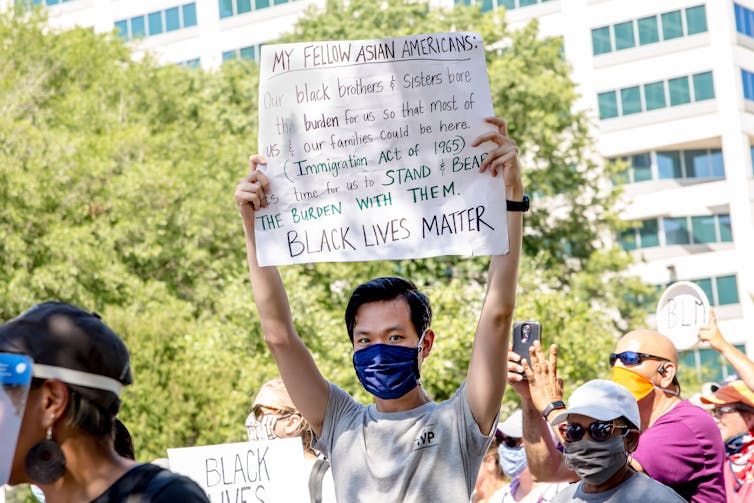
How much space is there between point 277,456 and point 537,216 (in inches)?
1015

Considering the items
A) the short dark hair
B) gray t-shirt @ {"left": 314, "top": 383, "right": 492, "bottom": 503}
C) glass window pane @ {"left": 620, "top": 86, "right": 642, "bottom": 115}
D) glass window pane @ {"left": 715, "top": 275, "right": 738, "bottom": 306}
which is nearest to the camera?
gray t-shirt @ {"left": 314, "top": 383, "right": 492, "bottom": 503}

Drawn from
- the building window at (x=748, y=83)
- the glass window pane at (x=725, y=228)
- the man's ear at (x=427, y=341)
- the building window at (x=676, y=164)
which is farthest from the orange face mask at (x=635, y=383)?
the building window at (x=748, y=83)

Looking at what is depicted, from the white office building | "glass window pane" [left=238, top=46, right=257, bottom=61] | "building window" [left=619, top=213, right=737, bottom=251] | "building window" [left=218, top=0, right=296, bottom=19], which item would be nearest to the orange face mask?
the white office building

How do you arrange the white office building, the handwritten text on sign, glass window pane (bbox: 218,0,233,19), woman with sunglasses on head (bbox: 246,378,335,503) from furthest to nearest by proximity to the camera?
glass window pane (bbox: 218,0,233,19) → the white office building → woman with sunglasses on head (bbox: 246,378,335,503) → the handwritten text on sign

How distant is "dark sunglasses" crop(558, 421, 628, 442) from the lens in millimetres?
5098

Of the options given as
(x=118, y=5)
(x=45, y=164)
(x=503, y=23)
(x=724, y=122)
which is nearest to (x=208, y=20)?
(x=118, y=5)

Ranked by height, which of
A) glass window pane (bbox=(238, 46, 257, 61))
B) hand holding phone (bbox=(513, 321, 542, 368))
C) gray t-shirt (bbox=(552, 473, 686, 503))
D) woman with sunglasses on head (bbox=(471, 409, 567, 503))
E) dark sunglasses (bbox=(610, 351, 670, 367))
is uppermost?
glass window pane (bbox=(238, 46, 257, 61))

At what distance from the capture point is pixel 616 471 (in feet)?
16.6

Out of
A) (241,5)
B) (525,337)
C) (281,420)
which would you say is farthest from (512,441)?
(241,5)

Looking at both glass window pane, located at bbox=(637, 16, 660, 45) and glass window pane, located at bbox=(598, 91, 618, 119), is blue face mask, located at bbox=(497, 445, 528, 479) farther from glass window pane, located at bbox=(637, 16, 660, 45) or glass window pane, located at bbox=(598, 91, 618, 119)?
glass window pane, located at bbox=(598, 91, 618, 119)

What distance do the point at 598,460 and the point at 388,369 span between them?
1333mm

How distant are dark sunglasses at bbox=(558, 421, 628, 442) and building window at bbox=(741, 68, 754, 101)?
4611 cm

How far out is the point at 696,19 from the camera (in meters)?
48.8

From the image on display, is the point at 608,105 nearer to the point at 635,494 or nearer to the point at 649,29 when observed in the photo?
the point at 649,29
